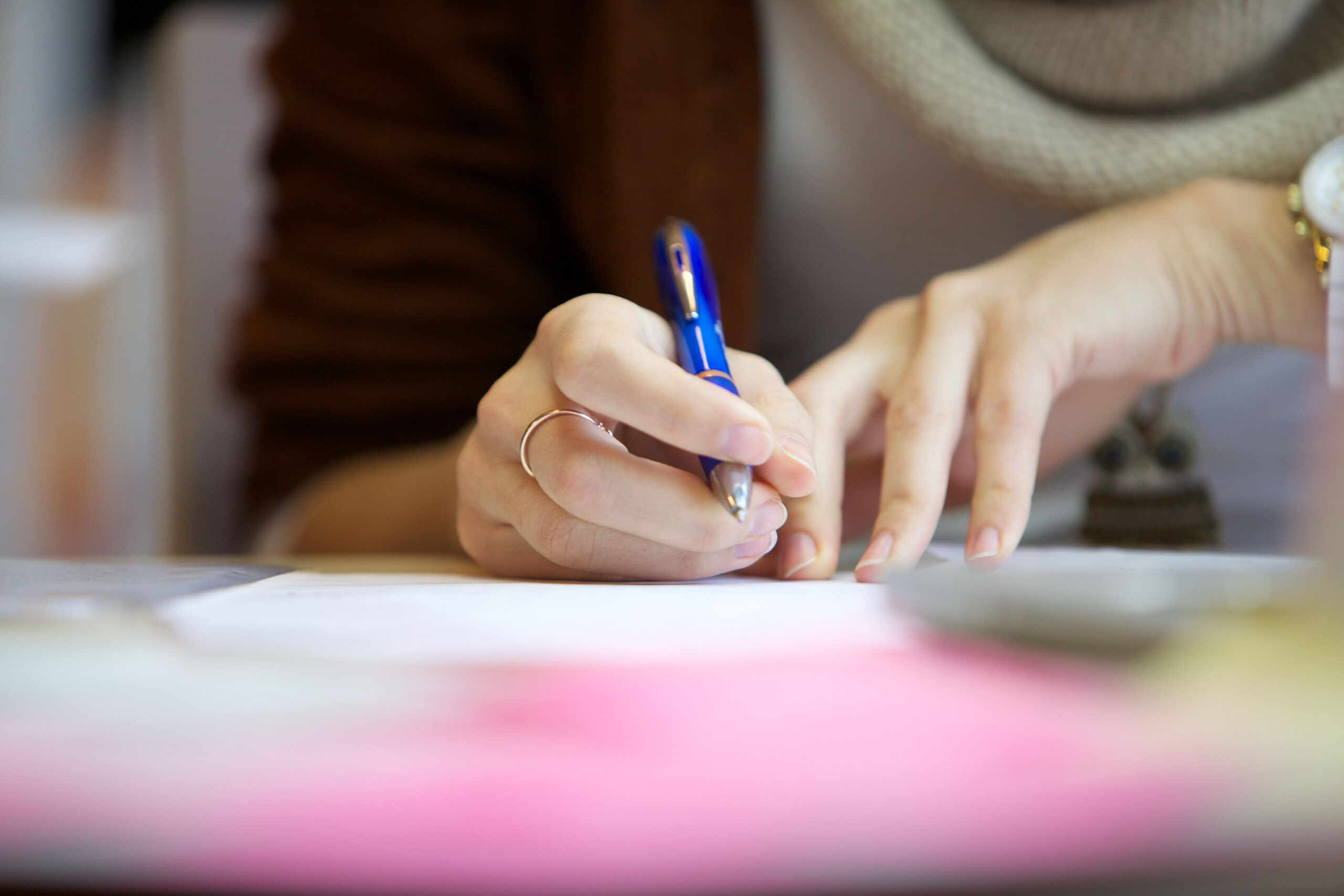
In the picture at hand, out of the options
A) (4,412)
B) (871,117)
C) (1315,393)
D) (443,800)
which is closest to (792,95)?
(871,117)

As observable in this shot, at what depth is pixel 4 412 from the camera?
1360mm

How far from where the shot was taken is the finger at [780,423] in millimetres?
248

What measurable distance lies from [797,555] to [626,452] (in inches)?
2.5

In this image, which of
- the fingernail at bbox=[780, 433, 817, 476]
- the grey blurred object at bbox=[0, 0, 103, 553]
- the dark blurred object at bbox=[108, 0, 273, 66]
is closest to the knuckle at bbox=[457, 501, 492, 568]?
the fingernail at bbox=[780, 433, 817, 476]

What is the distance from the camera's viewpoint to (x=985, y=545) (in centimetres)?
28

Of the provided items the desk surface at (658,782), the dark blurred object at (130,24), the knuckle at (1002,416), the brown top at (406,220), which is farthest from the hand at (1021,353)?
the dark blurred object at (130,24)

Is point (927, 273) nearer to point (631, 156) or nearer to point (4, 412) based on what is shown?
point (631, 156)

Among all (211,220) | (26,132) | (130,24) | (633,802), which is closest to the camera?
(633,802)

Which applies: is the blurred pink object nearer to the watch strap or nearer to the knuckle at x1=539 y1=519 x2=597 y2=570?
the knuckle at x1=539 y1=519 x2=597 y2=570

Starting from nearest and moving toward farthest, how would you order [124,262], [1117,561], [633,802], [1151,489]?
[633,802] < [1117,561] < [1151,489] < [124,262]

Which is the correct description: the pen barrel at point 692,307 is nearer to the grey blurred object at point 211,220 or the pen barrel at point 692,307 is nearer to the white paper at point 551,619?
the white paper at point 551,619

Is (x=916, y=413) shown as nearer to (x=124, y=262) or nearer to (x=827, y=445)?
(x=827, y=445)

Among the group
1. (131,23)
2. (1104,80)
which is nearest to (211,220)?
(1104,80)

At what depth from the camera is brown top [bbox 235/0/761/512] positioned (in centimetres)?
64
